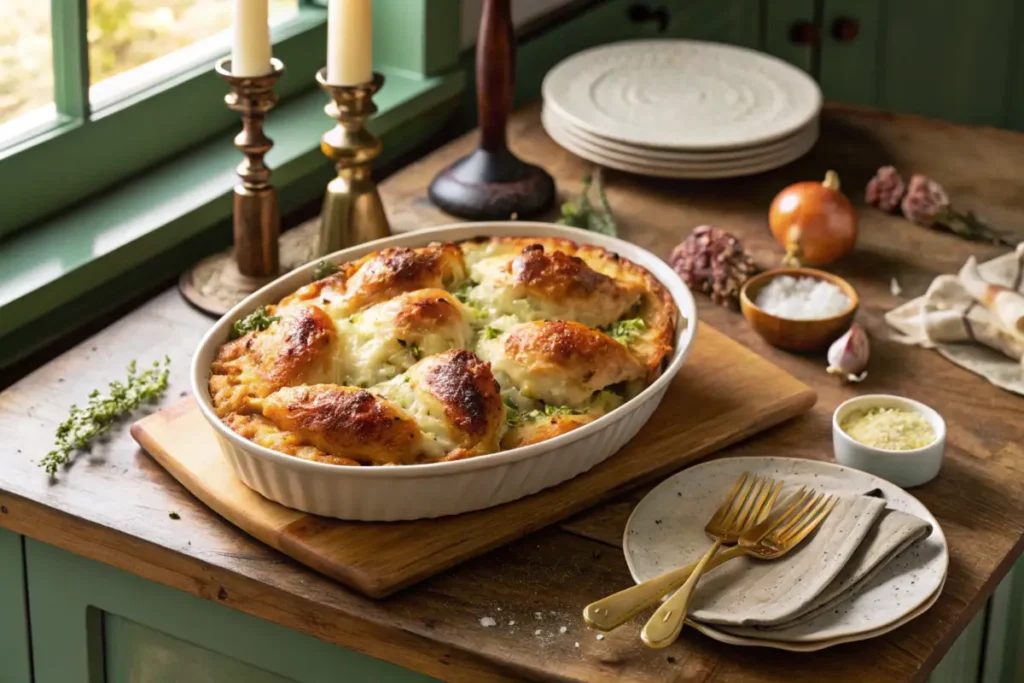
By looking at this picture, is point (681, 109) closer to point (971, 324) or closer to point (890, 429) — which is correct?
point (971, 324)

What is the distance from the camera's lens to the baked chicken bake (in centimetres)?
119

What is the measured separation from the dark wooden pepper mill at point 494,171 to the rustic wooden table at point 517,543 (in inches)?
12.5

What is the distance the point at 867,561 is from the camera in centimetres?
115

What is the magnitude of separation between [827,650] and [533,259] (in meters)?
0.51

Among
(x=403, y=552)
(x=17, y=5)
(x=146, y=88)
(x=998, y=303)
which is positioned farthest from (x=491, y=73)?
(x=403, y=552)

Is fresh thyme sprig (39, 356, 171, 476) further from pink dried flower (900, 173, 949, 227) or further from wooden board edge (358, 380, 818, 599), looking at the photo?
pink dried flower (900, 173, 949, 227)

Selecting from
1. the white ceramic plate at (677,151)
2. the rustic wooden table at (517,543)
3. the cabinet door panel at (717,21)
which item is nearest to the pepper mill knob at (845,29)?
the cabinet door panel at (717,21)

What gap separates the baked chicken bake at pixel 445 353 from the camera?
1.19 metres

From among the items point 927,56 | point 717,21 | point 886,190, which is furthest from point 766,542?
point 927,56

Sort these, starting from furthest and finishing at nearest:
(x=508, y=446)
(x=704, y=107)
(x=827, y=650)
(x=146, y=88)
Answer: (x=704, y=107), (x=146, y=88), (x=508, y=446), (x=827, y=650)

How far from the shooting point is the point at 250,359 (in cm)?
128

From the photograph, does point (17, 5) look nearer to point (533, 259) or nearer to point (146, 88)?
point (146, 88)

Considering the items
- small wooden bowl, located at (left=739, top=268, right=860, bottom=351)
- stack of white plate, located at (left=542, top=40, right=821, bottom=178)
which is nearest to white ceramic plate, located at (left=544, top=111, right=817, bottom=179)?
stack of white plate, located at (left=542, top=40, right=821, bottom=178)

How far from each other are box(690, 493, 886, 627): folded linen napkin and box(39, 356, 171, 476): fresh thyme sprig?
60cm
